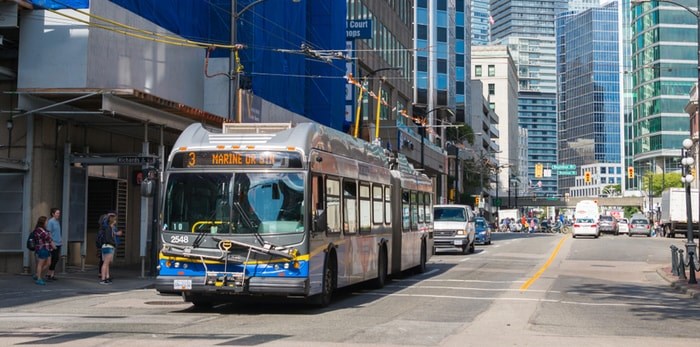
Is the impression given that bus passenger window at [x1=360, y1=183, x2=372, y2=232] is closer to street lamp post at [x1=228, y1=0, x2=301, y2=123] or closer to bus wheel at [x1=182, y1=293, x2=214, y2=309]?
bus wheel at [x1=182, y1=293, x2=214, y2=309]

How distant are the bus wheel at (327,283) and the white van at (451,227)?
20.9m

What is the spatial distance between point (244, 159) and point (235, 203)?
77cm

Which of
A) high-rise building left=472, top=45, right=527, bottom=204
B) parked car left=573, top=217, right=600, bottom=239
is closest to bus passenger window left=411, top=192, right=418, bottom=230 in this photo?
parked car left=573, top=217, right=600, bottom=239

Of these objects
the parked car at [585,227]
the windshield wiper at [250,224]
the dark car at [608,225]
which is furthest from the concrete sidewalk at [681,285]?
the dark car at [608,225]

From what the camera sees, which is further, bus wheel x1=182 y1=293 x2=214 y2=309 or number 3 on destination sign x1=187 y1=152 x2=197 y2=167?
bus wheel x1=182 y1=293 x2=214 y2=309

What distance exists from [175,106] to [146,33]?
9.68ft

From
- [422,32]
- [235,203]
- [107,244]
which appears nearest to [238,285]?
[235,203]

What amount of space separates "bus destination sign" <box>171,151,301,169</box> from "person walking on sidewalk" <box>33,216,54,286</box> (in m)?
7.25

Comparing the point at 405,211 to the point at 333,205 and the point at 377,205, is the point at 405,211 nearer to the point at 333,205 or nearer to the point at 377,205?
the point at 377,205

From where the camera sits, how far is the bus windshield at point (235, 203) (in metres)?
14.2

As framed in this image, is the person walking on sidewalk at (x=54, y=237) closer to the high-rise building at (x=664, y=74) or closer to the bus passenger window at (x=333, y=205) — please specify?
the bus passenger window at (x=333, y=205)

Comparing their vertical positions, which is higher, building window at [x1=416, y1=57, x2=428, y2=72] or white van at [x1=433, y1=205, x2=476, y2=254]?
building window at [x1=416, y1=57, x2=428, y2=72]

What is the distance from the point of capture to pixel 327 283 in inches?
618

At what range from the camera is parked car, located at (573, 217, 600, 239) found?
63.5 metres
